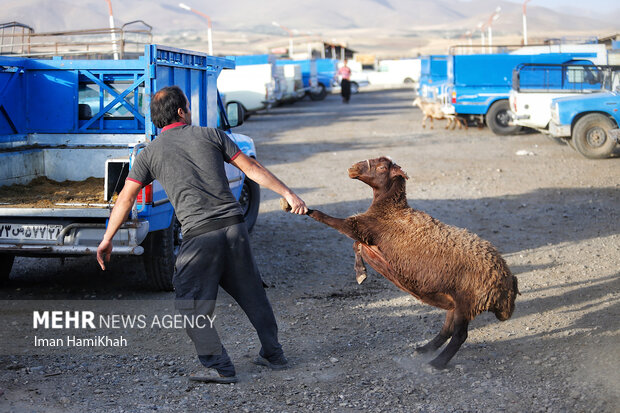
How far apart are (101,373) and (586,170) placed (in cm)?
1099

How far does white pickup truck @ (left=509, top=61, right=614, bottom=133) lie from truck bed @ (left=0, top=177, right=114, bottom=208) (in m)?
11.9

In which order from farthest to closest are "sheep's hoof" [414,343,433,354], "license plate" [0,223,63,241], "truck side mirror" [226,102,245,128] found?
"truck side mirror" [226,102,245,128]
"license plate" [0,223,63,241]
"sheep's hoof" [414,343,433,354]

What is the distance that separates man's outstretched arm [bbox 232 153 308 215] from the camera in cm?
434

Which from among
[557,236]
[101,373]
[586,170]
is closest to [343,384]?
[101,373]

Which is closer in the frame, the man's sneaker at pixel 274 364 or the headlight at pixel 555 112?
the man's sneaker at pixel 274 364

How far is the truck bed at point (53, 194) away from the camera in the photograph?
5.97 m

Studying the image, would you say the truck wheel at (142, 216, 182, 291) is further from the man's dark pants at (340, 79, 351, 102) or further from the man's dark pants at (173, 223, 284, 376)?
the man's dark pants at (340, 79, 351, 102)

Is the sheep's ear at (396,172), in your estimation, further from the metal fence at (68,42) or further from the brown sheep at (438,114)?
the brown sheep at (438,114)

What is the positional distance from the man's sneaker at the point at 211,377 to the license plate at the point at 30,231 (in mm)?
1988

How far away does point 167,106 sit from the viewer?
4.46 meters

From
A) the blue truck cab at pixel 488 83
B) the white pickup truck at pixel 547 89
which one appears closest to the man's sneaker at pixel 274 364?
the white pickup truck at pixel 547 89

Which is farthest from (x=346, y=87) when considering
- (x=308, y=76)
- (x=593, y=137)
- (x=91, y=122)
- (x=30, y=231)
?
(x=30, y=231)

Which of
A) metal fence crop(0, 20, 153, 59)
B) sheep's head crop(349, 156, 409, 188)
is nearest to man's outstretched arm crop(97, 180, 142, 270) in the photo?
sheep's head crop(349, 156, 409, 188)

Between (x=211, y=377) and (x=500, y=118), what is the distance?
16.8 metres
